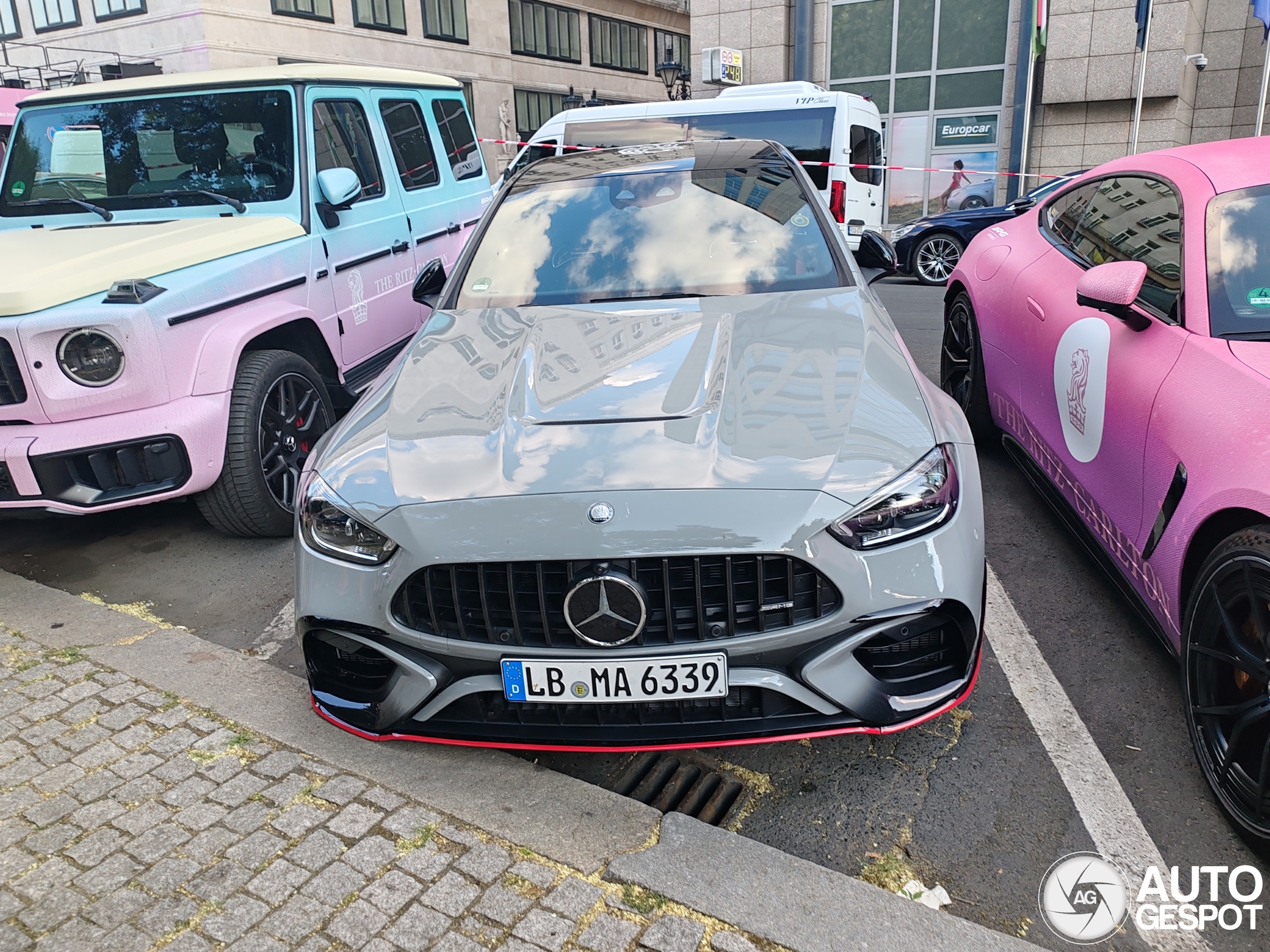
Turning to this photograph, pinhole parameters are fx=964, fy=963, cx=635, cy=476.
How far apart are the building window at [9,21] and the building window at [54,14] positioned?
0.89 meters

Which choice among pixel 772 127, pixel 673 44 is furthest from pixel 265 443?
pixel 673 44

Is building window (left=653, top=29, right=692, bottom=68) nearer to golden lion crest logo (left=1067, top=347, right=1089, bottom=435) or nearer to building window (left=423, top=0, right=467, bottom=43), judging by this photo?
building window (left=423, top=0, right=467, bottom=43)

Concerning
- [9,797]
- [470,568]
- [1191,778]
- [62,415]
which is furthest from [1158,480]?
[62,415]

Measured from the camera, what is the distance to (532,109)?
41.8 metres

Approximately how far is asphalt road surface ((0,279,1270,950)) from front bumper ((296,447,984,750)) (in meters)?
0.32

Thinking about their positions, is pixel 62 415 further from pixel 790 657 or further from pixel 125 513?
pixel 790 657

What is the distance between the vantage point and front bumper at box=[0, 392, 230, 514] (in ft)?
11.7

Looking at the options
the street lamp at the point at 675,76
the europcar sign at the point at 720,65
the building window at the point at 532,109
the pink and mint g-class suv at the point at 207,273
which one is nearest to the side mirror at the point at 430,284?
the pink and mint g-class suv at the point at 207,273

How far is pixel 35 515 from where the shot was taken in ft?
12.2

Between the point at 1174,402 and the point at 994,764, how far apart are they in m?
1.12

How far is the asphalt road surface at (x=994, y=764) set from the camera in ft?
7.66

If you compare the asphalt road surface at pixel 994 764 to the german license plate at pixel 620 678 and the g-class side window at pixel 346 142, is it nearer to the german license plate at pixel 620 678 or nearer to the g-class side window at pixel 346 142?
the german license plate at pixel 620 678

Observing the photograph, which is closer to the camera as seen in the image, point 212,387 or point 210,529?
point 212,387

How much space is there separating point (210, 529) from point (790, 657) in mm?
3469
